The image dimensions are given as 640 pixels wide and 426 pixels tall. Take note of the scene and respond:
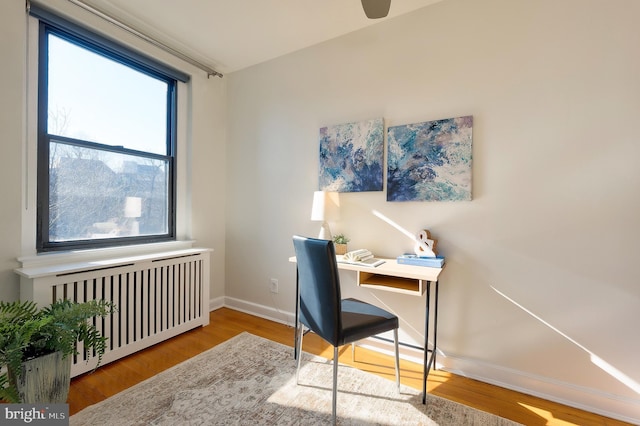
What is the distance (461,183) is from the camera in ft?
6.25

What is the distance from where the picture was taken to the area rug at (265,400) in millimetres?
1485

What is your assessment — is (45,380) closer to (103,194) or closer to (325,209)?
(103,194)

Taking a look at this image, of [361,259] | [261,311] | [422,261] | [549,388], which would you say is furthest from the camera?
[261,311]

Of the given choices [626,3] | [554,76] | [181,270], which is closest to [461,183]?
[554,76]

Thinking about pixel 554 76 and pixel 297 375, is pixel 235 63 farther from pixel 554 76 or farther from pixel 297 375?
A: pixel 297 375

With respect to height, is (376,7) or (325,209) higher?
(376,7)

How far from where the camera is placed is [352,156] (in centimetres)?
233

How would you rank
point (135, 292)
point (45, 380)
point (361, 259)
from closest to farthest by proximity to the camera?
1. point (45, 380)
2. point (361, 259)
3. point (135, 292)

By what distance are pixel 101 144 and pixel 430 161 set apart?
252 cm

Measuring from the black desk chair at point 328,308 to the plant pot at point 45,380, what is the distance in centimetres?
123

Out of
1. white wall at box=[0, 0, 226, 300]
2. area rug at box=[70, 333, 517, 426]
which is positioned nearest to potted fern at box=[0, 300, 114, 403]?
area rug at box=[70, 333, 517, 426]

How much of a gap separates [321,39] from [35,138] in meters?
2.25

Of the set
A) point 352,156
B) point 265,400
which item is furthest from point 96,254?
point 352,156

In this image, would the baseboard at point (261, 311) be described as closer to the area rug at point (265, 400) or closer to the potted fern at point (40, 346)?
the area rug at point (265, 400)
